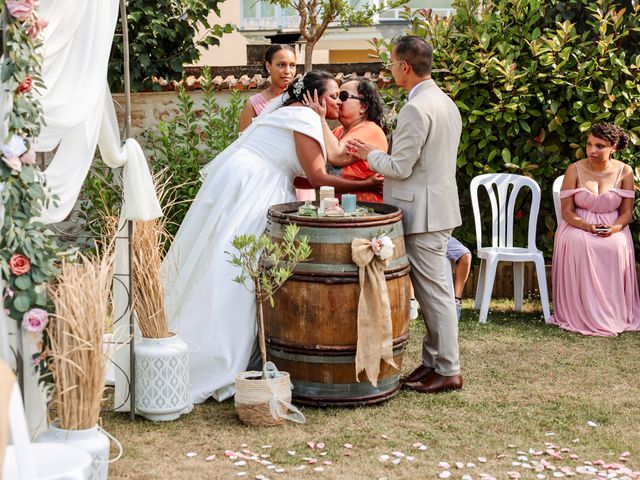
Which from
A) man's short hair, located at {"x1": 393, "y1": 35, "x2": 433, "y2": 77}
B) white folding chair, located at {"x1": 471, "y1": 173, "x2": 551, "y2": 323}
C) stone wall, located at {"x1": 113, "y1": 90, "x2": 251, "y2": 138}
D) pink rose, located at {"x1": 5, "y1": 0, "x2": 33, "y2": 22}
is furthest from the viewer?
stone wall, located at {"x1": 113, "y1": 90, "x2": 251, "y2": 138}

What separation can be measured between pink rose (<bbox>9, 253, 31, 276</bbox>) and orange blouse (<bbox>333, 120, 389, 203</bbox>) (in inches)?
100

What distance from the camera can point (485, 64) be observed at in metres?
8.14

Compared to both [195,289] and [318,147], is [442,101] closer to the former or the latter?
[318,147]

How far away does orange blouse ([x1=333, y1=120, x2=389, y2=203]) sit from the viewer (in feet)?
19.7

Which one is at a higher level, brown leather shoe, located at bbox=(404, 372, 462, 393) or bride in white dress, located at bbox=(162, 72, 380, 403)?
bride in white dress, located at bbox=(162, 72, 380, 403)

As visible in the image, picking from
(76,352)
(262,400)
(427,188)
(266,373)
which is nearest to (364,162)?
(427,188)

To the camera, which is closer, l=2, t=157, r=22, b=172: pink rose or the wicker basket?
l=2, t=157, r=22, b=172: pink rose

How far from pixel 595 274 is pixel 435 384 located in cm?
234

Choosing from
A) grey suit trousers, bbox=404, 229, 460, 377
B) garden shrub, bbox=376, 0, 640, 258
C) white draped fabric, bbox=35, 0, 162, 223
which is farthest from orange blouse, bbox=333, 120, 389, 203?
garden shrub, bbox=376, 0, 640, 258

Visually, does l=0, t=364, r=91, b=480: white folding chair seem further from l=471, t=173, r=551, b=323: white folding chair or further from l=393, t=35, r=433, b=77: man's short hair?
l=471, t=173, r=551, b=323: white folding chair

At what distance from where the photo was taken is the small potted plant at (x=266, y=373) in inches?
191

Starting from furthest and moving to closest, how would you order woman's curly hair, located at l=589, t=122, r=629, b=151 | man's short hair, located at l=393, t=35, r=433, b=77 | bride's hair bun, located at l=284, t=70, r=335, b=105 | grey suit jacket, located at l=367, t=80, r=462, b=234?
1. woman's curly hair, located at l=589, t=122, r=629, b=151
2. bride's hair bun, located at l=284, t=70, r=335, b=105
3. man's short hair, located at l=393, t=35, r=433, b=77
4. grey suit jacket, located at l=367, t=80, r=462, b=234

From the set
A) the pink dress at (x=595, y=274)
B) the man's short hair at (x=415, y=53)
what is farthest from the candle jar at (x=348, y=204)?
the pink dress at (x=595, y=274)

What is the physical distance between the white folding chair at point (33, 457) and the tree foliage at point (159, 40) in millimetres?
5460
